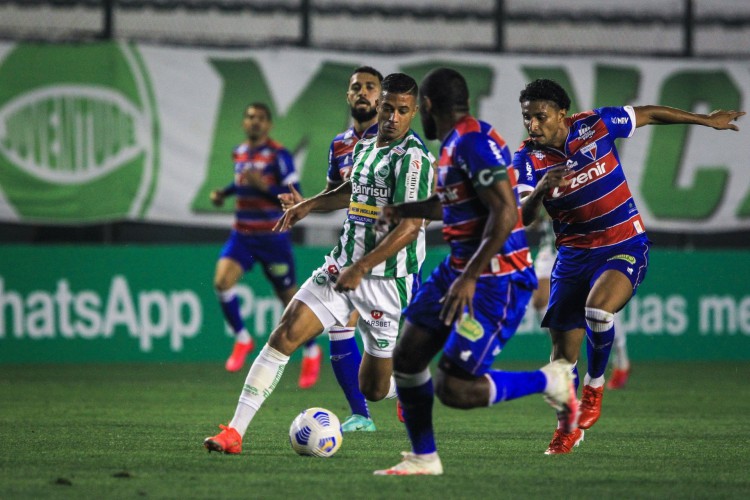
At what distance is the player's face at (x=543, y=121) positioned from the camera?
8.16 meters

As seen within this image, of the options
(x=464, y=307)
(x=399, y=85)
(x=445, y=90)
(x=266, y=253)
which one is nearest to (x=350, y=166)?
(x=399, y=85)

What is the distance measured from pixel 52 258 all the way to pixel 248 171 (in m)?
2.83

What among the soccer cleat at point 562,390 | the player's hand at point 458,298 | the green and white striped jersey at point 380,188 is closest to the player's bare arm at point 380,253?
the green and white striped jersey at point 380,188

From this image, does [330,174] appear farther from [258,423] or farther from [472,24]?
[472,24]

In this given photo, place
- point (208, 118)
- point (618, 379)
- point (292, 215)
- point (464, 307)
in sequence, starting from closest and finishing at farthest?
1. point (464, 307)
2. point (292, 215)
3. point (618, 379)
4. point (208, 118)

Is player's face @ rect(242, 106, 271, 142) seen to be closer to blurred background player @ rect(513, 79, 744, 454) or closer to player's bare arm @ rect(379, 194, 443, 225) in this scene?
blurred background player @ rect(513, 79, 744, 454)

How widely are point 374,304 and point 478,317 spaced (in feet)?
6.14

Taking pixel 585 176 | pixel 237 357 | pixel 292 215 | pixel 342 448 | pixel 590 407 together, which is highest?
pixel 585 176

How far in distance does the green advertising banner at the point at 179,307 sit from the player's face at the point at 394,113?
25.4ft

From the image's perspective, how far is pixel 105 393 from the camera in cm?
1202

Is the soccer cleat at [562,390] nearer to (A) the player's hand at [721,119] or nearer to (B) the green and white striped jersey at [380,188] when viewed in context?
(B) the green and white striped jersey at [380,188]

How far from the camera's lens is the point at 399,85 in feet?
26.4

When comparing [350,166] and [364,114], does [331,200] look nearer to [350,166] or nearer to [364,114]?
[350,166]

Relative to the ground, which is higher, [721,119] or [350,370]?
[721,119]
